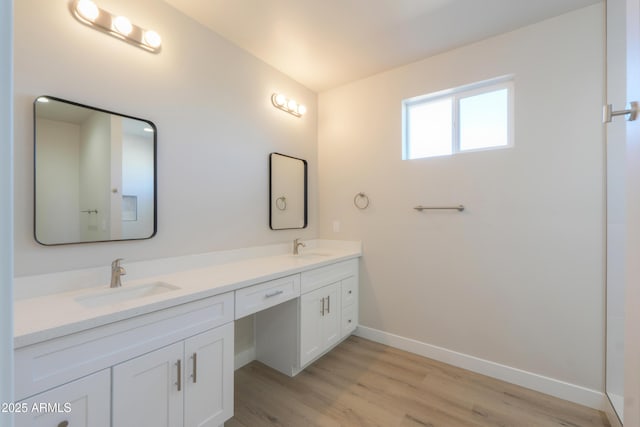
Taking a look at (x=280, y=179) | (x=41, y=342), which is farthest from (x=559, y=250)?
(x=41, y=342)

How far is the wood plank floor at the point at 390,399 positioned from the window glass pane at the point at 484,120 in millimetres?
1798

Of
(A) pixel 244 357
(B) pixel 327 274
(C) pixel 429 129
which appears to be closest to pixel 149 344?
(A) pixel 244 357

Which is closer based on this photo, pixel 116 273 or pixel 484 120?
pixel 116 273

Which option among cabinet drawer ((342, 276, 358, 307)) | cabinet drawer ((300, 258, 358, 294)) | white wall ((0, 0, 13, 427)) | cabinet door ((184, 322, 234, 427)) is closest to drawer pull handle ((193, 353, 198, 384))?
cabinet door ((184, 322, 234, 427))

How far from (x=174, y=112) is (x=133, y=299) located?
1169 mm

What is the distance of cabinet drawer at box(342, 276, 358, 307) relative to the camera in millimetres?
2494

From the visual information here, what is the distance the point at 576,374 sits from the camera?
182 cm

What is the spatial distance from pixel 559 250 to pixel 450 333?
1.01 metres

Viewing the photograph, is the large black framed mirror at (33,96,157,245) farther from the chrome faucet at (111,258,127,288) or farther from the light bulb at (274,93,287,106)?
the light bulb at (274,93,287,106)

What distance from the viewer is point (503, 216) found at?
2053 mm

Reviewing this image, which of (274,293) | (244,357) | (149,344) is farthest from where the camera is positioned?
(244,357)

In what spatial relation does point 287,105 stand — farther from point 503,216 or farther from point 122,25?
point 503,216

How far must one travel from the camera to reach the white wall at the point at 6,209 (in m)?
0.33

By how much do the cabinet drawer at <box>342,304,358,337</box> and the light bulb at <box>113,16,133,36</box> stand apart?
2.47 m
